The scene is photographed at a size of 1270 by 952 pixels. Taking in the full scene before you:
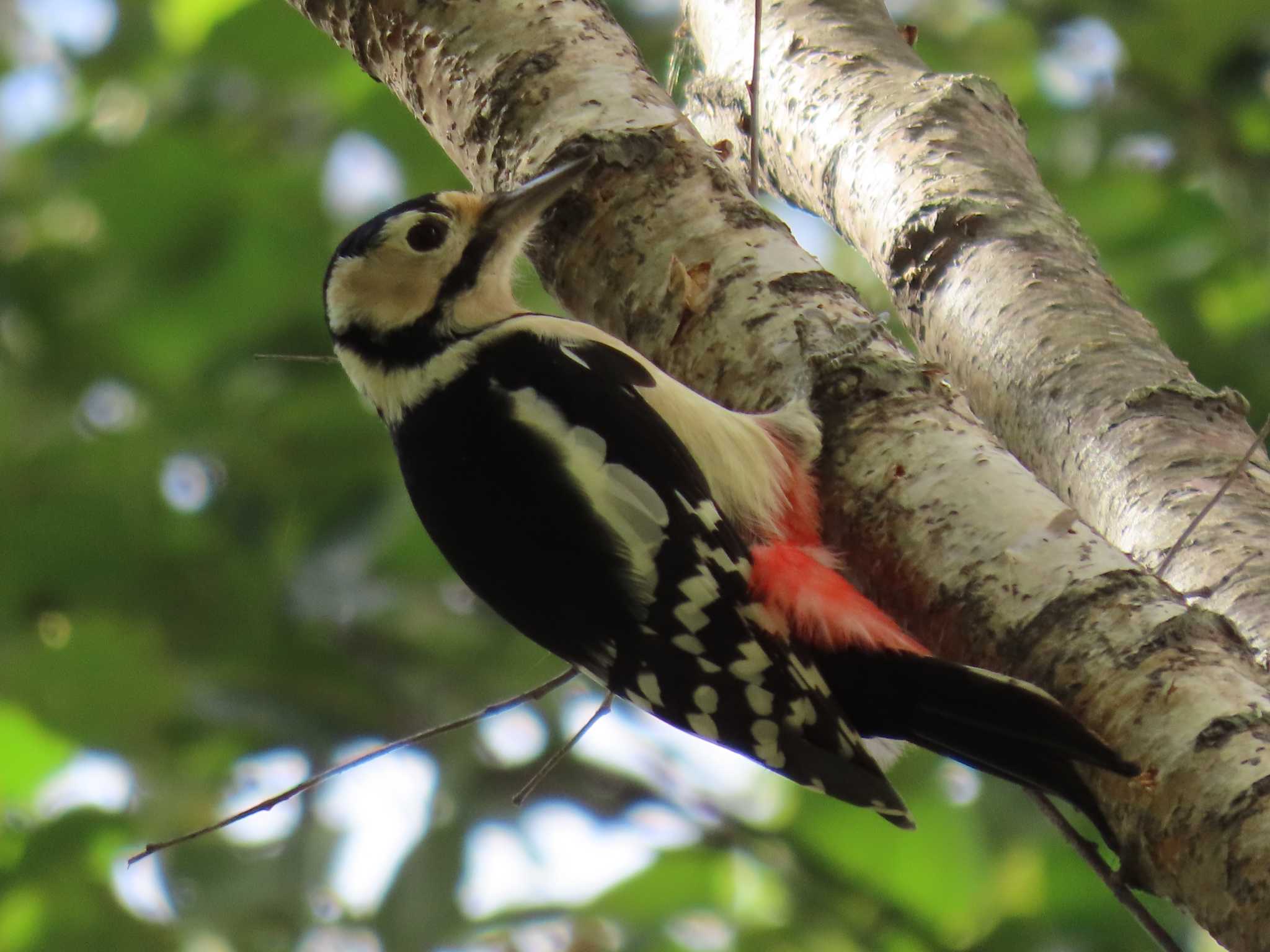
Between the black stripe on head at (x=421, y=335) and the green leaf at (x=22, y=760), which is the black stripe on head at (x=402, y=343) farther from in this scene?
the green leaf at (x=22, y=760)

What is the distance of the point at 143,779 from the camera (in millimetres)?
3619

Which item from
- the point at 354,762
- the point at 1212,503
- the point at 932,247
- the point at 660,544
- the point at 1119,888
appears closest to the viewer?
the point at 1119,888

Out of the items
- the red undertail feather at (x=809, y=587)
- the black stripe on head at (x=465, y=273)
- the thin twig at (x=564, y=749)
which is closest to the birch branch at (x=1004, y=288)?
the red undertail feather at (x=809, y=587)

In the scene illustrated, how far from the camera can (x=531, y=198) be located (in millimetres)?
2377

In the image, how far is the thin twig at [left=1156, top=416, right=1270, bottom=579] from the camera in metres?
1.80

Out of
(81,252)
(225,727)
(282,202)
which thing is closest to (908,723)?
(225,727)

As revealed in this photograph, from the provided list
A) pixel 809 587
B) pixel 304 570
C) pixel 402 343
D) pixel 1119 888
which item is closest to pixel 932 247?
pixel 809 587

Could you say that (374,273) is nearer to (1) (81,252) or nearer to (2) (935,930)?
(1) (81,252)

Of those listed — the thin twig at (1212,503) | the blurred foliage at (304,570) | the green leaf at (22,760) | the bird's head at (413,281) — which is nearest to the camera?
the thin twig at (1212,503)

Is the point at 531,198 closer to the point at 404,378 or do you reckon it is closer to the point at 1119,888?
the point at 404,378

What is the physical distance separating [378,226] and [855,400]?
44.1 inches

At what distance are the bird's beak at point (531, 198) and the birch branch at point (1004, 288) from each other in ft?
1.94

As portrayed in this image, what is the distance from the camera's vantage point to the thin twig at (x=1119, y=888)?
1.49m

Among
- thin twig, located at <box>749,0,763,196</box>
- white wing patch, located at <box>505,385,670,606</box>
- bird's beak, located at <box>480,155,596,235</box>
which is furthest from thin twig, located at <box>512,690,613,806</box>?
thin twig, located at <box>749,0,763,196</box>
